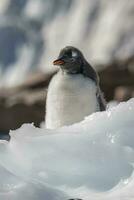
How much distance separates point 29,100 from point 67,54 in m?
8.34

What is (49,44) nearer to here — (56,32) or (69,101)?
(56,32)

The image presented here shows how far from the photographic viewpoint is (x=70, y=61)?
5.14 metres

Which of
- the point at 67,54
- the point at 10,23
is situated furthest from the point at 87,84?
the point at 10,23

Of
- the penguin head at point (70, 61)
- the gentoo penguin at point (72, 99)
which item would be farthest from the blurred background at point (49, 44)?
the gentoo penguin at point (72, 99)

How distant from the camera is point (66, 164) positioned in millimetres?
2682

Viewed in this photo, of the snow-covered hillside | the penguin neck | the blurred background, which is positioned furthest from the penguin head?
the snow-covered hillside

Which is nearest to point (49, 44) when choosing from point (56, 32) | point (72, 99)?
point (56, 32)

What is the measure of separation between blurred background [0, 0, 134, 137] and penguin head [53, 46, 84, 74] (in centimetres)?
762

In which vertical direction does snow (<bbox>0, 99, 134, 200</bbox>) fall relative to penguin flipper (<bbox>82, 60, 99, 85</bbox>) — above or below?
below

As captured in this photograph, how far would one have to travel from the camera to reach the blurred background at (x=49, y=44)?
13.6m

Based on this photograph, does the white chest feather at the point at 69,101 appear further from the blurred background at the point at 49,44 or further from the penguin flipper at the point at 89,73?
the blurred background at the point at 49,44

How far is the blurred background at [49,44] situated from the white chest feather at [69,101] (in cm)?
797

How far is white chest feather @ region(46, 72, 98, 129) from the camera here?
4812 mm

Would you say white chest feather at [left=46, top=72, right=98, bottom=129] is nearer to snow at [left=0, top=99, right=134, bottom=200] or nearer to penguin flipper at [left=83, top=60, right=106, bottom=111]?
penguin flipper at [left=83, top=60, right=106, bottom=111]
